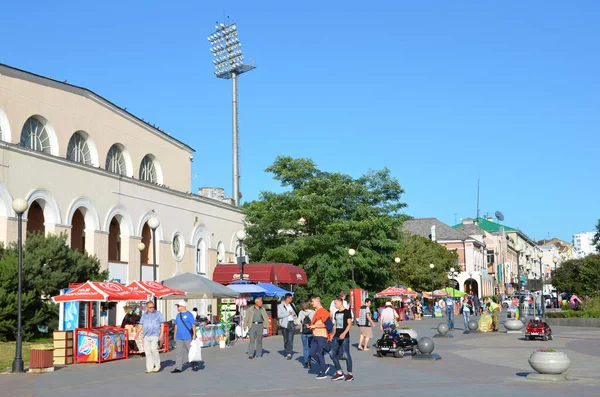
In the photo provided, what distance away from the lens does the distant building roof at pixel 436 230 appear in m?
97.9

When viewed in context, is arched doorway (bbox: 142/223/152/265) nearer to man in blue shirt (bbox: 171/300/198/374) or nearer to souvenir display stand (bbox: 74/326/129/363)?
souvenir display stand (bbox: 74/326/129/363)

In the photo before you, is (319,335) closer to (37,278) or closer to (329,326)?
(329,326)

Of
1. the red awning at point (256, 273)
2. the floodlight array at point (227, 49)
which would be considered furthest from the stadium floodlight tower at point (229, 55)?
the red awning at point (256, 273)

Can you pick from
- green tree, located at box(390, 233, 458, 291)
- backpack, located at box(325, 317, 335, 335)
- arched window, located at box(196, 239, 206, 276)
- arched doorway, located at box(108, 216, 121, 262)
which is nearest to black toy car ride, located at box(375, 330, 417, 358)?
backpack, located at box(325, 317, 335, 335)

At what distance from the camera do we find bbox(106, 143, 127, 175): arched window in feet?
131

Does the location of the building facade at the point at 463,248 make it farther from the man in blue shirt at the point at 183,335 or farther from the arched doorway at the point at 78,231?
the man in blue shirt at the point at 183,335

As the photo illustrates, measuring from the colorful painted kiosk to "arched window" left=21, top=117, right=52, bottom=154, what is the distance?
1243cm

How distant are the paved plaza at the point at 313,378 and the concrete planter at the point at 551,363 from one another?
314 mm

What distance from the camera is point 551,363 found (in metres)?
14.8

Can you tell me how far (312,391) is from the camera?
46.7 feet

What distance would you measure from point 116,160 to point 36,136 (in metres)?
6.95

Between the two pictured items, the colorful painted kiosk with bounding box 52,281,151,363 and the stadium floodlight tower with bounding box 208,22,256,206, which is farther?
the stadium floodlight tower with bounding box 208,22,256,206

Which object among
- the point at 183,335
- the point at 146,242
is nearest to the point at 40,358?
the point at 183,335

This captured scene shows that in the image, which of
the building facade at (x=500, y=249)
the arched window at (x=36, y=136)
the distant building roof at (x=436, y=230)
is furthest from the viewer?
the building facade at (x=500, y=249)
